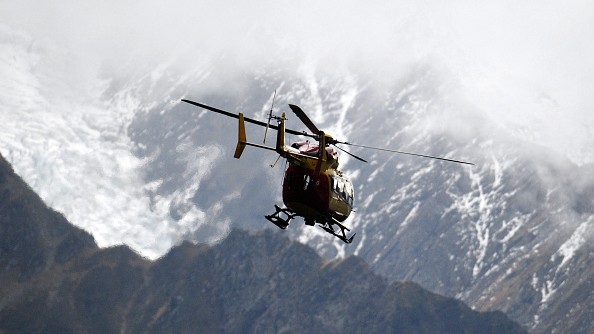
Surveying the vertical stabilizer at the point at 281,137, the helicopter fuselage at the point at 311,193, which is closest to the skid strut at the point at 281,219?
the helicopter fuselage at the point at 311,193

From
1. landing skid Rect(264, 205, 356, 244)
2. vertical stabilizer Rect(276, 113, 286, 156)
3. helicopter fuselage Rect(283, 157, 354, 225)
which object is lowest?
landing skid Rect(264, 205, 356, 244)

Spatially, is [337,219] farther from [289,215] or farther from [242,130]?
[242,130]

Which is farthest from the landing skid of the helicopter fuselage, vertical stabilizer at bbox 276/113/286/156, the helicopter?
vertical stabilizer at bbox 276/113/286/156

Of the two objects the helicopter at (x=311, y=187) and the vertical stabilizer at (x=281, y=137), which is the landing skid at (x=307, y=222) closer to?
the helicopter at (x=311, y=187)

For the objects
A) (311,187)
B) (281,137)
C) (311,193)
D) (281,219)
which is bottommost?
(281,219)

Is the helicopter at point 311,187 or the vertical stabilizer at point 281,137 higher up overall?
the vertical stabilizer at point 281,137

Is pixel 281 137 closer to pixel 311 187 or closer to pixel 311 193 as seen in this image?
pixel 311 187

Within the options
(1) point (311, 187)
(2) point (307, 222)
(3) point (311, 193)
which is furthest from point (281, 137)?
(2) point (307, 222)

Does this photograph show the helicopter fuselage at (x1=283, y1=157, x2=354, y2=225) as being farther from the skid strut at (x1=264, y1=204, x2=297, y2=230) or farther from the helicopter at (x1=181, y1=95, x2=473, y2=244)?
the skid strut at (x1=264, y1=204, x2=297, y2=230)

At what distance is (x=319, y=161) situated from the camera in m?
107

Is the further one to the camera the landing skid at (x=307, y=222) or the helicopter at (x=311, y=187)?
the landing skid at (x=307, y=222)

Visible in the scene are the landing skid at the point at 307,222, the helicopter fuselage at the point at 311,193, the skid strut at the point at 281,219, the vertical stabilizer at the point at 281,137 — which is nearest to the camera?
the vertical stabilizer at the point at 281,137

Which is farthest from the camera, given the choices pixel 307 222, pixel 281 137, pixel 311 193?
pixel 307 222

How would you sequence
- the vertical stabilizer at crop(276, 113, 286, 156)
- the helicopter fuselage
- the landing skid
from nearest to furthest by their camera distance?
the vertical stabilizer at crop(276, 113, 286, 156) < the helicopter fuselage < the landing skid
